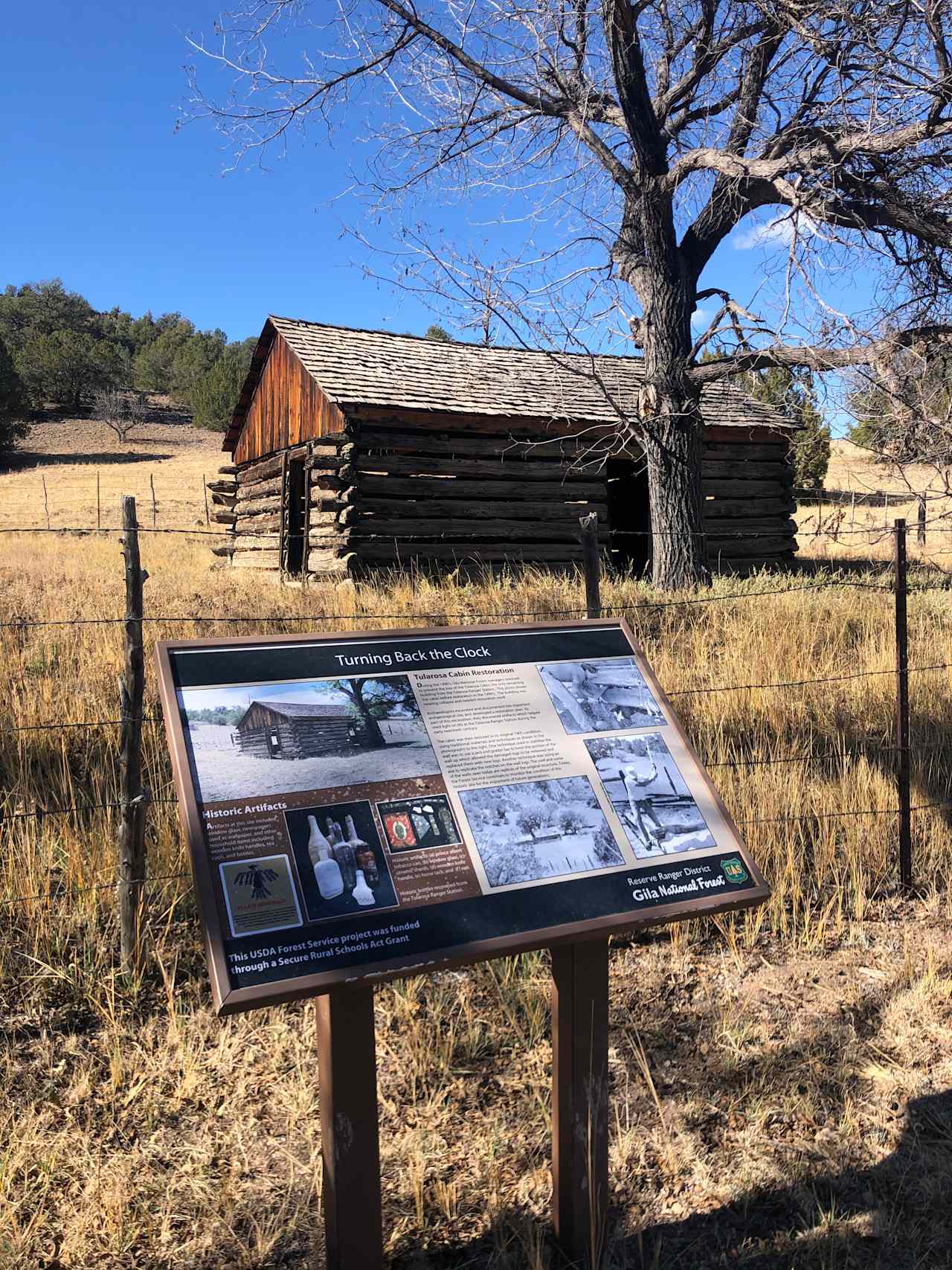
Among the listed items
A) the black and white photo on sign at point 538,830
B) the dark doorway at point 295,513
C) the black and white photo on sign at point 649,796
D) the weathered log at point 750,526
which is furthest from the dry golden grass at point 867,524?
the dark doorway at point 295,513

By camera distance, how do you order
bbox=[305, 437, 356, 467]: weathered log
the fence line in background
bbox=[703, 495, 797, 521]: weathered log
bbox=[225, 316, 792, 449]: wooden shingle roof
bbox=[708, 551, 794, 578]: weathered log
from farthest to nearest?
bbox=[703, 495, 797, 521]: weathered log
bbox=[708, 551, 794, 578]: weathered log
bbox=[225, 316, 792, 449]: wooden shingle roof
bbox=[305, 437, 356, 467]: weathered log
the fence line in background

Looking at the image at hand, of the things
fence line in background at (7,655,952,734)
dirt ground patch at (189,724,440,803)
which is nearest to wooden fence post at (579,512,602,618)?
fence line in background at (7,655,952,734)

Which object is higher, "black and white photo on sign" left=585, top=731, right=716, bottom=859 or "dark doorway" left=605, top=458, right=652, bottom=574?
"dark doorway" left=605, top=458, right=652, bottom=574

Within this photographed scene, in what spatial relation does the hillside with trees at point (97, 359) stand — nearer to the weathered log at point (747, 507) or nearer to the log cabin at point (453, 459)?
the log cabin at point (453, 459)

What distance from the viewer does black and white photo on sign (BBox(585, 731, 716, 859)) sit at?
2408mm

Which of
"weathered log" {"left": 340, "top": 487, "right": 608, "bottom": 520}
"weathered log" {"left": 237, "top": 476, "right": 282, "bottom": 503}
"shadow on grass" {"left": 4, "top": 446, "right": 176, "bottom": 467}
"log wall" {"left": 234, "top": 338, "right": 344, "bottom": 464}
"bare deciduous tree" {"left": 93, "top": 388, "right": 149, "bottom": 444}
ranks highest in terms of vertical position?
"bare deciduous tree" {"left": 93, "top": 388, "right": 149, "bottom": 444}

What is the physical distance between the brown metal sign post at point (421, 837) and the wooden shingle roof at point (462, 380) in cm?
978

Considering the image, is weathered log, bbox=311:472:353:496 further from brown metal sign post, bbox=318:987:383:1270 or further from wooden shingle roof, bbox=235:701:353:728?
brown metal sign post, bbox=318:987:383:1270

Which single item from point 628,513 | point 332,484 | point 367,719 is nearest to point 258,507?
point 332,484

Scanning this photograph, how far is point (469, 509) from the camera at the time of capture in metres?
13.2

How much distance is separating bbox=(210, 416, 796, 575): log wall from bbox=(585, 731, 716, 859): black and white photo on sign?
913 centimetres

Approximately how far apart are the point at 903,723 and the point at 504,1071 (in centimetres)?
264

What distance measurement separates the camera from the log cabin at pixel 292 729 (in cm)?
216

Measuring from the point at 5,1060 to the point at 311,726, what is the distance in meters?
1.86
